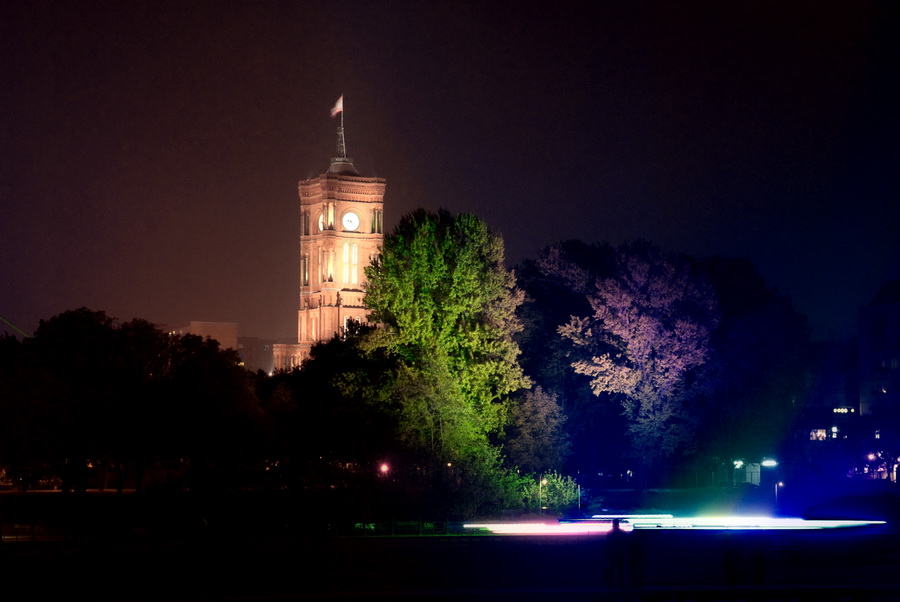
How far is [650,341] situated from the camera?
78.2m

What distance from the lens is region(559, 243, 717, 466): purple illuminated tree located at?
77312mm

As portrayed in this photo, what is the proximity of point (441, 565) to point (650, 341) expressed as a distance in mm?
41356

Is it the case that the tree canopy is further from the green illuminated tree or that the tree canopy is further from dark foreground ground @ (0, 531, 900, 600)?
dark foreground ground @ (0, 531, 900, 600)

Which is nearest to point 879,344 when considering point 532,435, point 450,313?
point 532,435

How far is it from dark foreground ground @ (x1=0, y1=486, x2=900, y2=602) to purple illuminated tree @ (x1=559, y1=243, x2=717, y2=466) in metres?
27.9

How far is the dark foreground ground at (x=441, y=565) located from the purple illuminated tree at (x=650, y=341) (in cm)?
2794

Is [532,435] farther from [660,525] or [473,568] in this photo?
[473,568]

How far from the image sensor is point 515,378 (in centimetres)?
6525

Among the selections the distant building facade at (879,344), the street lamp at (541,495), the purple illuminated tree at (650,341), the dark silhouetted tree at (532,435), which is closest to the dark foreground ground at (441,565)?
the street lamp at (541,495)

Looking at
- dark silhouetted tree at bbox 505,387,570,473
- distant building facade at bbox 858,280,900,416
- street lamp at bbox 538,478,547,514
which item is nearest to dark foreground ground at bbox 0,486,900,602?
street lamp at bbox 538,478,547,514

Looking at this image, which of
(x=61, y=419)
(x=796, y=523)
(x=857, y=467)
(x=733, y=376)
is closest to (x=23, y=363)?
(x=61, y=419)

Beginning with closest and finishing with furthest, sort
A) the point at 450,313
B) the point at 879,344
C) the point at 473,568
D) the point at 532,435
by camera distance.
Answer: the point at 473,568 < the point at 450,313 < the point at 532,435 < the point at 879,344

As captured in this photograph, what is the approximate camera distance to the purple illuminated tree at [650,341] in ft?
254

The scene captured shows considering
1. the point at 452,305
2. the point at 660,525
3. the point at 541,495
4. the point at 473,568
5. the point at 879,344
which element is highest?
the point at 879,344
